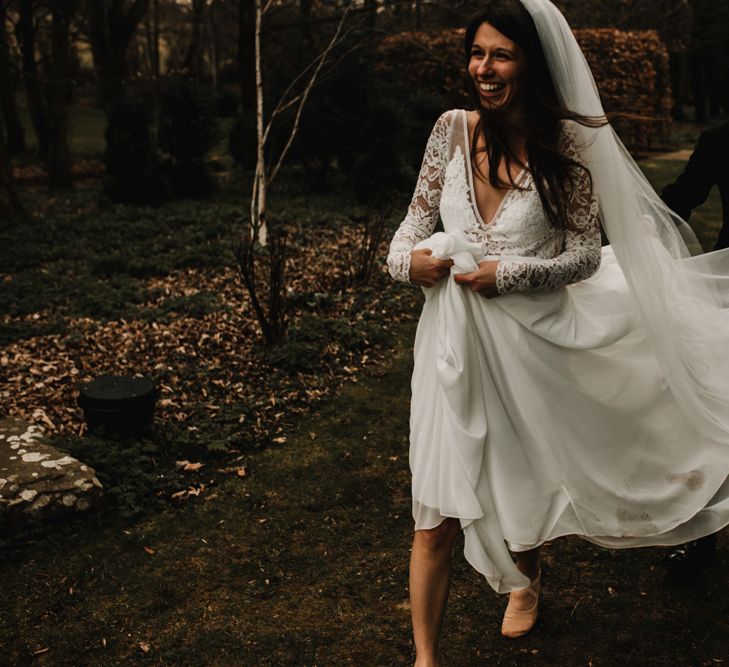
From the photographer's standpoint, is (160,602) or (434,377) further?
(160,602)

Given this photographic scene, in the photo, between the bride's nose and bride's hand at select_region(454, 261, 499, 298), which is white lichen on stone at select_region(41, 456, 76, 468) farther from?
the bride's nose

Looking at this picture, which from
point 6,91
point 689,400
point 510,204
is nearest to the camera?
point 510,204

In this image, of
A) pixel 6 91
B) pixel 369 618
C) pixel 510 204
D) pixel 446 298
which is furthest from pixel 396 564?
pixel 6 91

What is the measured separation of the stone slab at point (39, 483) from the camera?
3.92 meters

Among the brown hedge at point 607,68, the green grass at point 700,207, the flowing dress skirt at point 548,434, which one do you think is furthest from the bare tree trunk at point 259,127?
the brown hedge at point 607,68

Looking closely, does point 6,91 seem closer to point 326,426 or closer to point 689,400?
point 326,426

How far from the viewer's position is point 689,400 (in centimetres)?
281

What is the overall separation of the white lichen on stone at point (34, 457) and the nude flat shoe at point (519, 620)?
255 centimetres

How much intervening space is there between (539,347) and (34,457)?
2.88 meters

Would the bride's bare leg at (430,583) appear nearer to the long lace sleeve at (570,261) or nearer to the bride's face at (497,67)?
the long lace sleeve at (570,261)

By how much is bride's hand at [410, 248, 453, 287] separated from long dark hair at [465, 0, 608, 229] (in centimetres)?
33

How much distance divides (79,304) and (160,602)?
4567 mm

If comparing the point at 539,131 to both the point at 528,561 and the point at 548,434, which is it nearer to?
the point at 548,434

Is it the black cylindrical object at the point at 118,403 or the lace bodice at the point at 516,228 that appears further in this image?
the black cylindrical object at the point at 118,403
